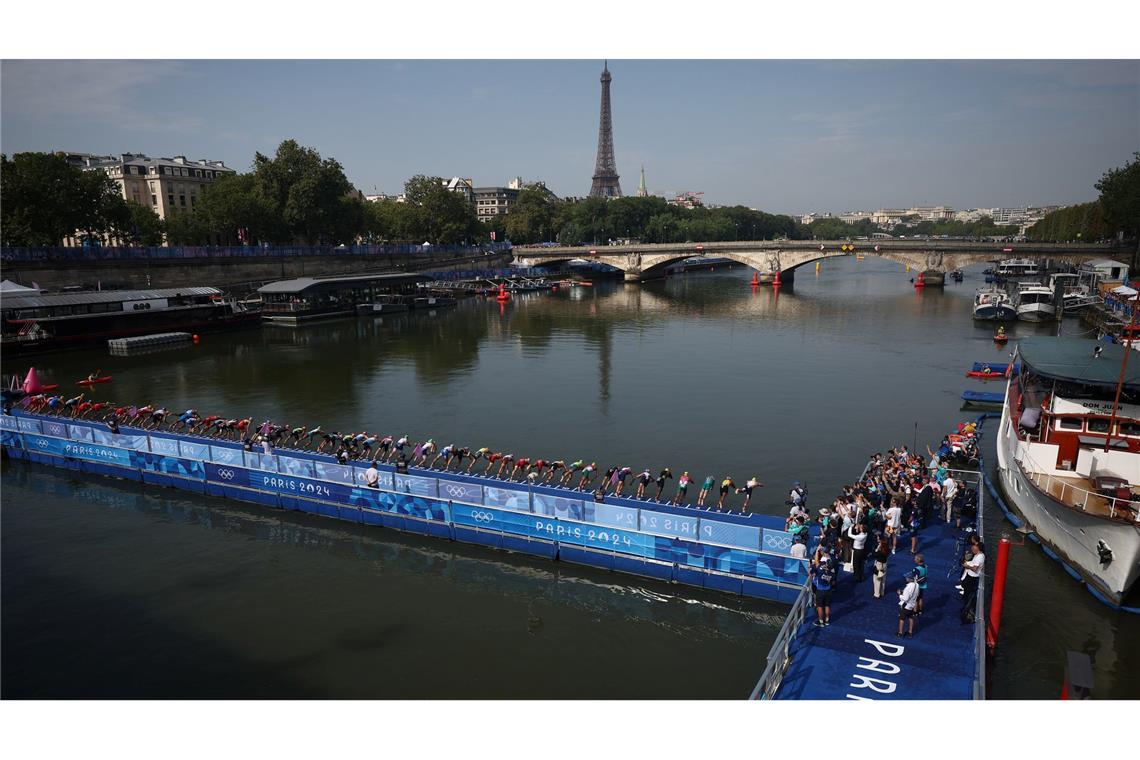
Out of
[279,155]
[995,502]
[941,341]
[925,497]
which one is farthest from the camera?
[279,155]

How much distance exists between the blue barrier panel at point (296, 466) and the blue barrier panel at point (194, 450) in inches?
149

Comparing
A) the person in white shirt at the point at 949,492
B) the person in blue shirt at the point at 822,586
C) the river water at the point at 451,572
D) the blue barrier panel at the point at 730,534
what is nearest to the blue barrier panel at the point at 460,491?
the river water at the point at 451,572

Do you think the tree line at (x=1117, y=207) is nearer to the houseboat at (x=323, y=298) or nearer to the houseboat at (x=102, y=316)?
the houseboat at (x=323, y=298)

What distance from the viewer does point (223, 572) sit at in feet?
75.6

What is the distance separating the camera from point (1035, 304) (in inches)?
2997

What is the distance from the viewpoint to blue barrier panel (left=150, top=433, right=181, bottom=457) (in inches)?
1152

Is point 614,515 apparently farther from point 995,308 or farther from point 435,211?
point 435,211

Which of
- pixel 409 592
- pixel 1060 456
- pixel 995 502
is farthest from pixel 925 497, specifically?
pixel 409 592

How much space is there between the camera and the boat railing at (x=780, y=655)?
13939mm

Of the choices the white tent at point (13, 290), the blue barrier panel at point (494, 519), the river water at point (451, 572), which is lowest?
the river water at point (451, 572)

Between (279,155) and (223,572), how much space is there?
9683 centimetres

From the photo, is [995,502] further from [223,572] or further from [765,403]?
[223,572]

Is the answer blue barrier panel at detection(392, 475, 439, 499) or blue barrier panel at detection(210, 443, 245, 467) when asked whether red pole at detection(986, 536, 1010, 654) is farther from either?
blue barrier panel at detection(210, 443, 245, 467)

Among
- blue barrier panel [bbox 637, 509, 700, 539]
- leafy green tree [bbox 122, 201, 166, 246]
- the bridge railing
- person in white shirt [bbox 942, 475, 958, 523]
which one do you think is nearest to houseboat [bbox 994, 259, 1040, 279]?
the bridge railing
